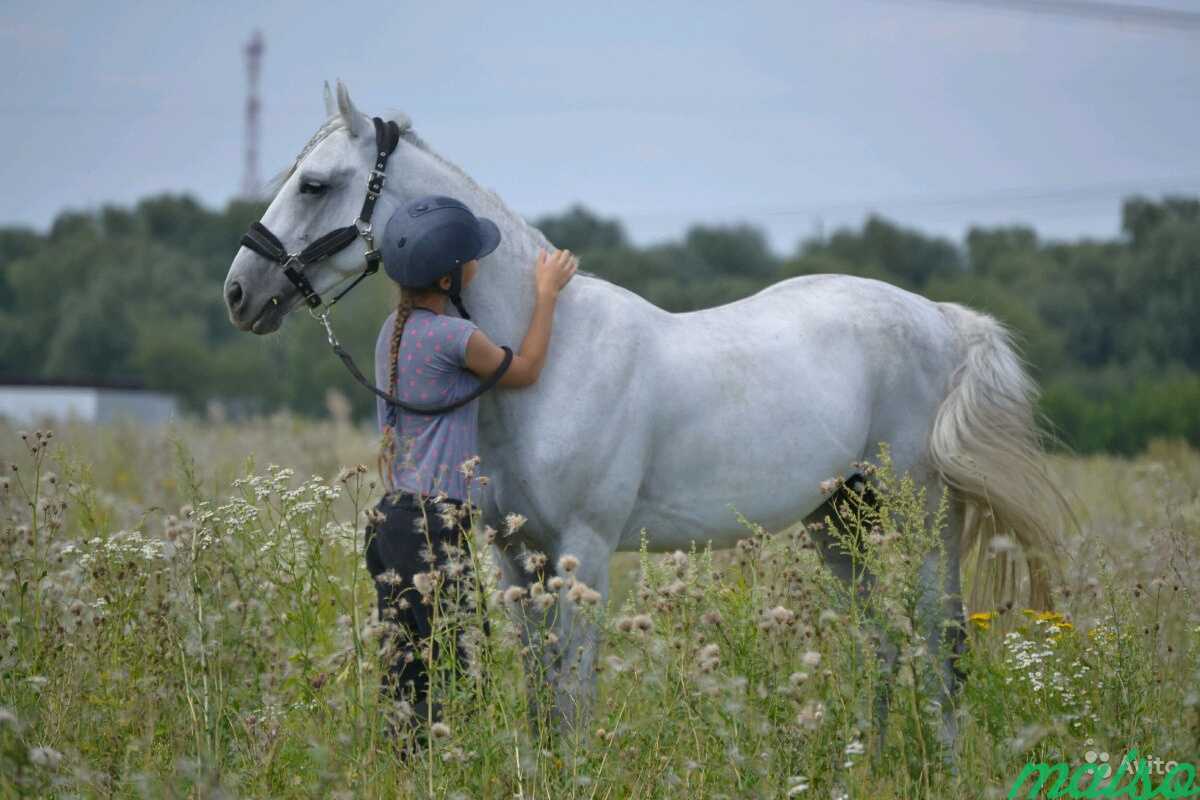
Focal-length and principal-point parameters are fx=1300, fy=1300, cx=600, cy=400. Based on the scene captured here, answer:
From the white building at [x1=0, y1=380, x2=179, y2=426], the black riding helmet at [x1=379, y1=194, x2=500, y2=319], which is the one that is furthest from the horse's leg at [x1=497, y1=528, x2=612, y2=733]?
the white building at [x1=0, y1=380, x2=179, y2=426]

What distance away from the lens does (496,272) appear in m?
4.64

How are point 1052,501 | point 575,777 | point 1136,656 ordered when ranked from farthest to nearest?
point 1052,501
point 1136,656
point 575,777

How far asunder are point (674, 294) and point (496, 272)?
75.1 ft

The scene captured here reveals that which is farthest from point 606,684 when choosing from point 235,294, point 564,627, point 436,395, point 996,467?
point 996,467

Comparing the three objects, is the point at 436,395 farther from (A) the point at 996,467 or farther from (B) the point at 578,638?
(A) the point at 996,467

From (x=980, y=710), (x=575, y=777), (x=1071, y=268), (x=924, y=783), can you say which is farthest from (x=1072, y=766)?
(x=1071, y=268)

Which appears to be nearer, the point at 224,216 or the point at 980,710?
the point at 980,710

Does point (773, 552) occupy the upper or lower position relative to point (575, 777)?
upper

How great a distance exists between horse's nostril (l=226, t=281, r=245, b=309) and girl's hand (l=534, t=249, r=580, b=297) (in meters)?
1.03

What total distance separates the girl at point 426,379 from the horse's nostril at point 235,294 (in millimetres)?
518

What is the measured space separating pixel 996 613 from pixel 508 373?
2.02 meters

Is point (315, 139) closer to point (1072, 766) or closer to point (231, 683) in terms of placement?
point (231, 683)

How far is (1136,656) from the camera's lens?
396cm

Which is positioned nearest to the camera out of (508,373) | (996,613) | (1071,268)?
(508,373)
